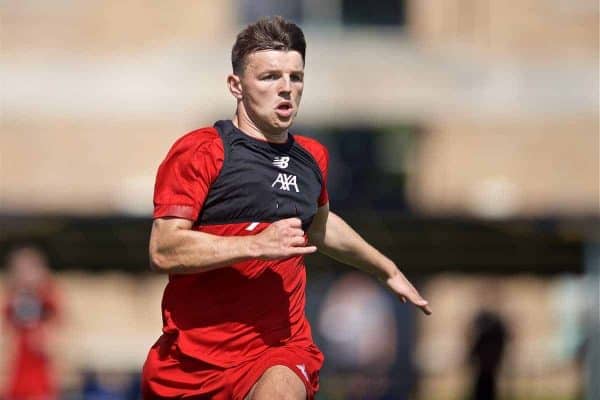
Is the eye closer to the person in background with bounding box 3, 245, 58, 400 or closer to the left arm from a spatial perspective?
the left arm

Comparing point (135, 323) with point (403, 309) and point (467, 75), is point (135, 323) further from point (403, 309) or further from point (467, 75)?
point (467, 75)

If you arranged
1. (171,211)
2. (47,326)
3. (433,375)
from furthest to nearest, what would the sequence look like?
(433,375) → (47,326) → (171,211)

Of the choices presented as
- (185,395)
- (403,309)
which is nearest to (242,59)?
(185,395)

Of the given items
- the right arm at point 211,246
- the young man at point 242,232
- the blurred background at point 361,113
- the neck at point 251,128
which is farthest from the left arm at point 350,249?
the blurred background at point 361,113

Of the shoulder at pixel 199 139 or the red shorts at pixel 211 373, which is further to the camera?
the red shorts at pixel 211 373

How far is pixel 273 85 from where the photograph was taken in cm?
619

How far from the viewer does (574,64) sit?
81.1 ft

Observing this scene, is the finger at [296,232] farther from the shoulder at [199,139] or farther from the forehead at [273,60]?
the forehead at [273,60]

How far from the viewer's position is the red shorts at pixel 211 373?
242 inches

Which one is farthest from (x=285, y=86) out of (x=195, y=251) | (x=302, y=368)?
(x=302, y=368)

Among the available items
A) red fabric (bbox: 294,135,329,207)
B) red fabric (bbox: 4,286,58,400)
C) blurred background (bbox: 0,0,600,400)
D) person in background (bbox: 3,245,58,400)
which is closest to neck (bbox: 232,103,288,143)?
red fabric (bbox: 294,135,329,207)

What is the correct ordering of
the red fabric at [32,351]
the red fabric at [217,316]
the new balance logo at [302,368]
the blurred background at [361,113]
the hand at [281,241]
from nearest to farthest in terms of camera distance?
the hand at [281,241], the red fabric at [217,316], the new balance logo at [302,368], the red fabric at [32,351], the blurred background at [361,113]

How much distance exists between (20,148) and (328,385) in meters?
10.3

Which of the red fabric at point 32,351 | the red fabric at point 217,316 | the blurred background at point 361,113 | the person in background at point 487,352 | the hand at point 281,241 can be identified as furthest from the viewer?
the blurred background at point 361,113
